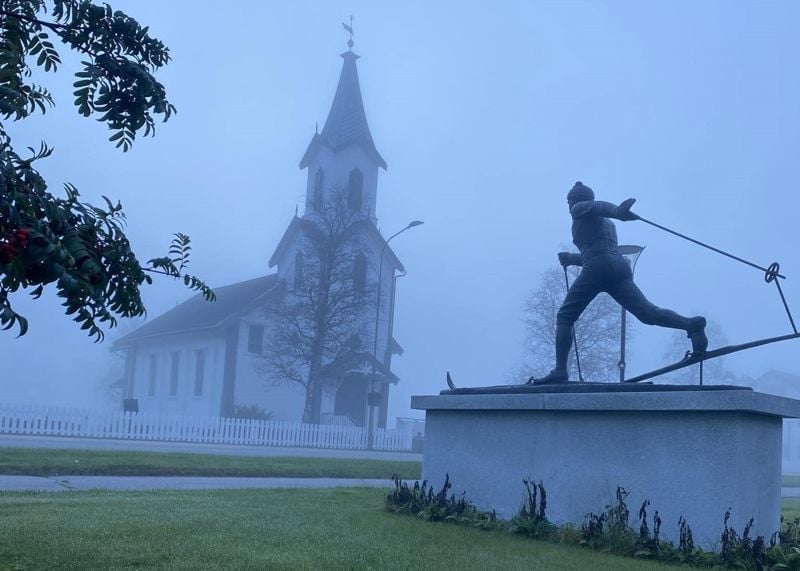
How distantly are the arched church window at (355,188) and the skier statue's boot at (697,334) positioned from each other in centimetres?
4042

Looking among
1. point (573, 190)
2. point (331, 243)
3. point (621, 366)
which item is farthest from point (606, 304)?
point (573, 190)

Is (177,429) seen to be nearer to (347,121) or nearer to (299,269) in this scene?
(299,269)

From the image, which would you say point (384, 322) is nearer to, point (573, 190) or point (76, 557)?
point (573, 190)

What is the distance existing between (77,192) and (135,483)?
8.96 metres

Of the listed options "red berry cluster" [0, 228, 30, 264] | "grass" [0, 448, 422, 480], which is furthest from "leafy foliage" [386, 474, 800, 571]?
"grass" [0, 448, 422, 480]

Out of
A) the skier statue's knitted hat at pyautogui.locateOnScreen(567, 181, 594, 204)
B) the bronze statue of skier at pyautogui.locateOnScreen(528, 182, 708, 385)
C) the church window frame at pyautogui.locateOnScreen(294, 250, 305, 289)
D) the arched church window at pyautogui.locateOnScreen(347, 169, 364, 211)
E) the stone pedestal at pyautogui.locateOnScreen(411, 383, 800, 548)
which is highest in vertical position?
the arched church window at pyautogui.locateOnScreen(347, 169, 364, 211)

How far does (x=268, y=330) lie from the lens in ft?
153

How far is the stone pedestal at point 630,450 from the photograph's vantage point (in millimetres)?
7035

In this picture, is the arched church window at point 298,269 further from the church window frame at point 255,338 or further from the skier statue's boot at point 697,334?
the skier statue's boot at point 697,334

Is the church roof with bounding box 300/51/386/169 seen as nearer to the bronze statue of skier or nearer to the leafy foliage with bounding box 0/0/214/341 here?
the bronze statue of skier

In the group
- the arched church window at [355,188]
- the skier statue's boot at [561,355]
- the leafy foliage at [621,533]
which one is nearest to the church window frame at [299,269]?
the arched church window at [355,188]

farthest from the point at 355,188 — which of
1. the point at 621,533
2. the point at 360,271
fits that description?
the point at 621,533

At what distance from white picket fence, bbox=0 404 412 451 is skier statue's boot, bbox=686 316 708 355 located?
2491cm

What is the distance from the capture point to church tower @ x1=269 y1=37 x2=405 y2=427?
151ft
